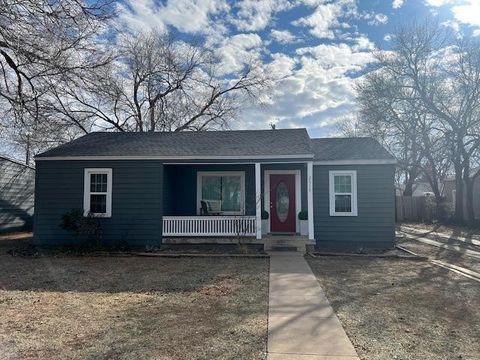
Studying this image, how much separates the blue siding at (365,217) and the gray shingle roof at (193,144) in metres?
1.71

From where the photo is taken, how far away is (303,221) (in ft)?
43.1

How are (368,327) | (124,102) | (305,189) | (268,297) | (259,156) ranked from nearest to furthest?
(368,327) → (268,297) → (259,156) → (305,189) → (124,102)

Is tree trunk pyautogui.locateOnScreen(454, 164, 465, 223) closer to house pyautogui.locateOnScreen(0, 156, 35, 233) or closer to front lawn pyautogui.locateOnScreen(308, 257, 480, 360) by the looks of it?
front lawn pyautogui.locateOnScreen(308, 257, 480, 360)

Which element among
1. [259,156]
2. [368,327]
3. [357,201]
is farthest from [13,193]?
[368,327]

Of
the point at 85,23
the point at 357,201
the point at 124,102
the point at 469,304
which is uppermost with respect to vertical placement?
the point at 124,102

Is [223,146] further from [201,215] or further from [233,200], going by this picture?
[201,215]

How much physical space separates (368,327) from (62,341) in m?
3.84

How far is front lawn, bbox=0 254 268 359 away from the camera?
171 inches

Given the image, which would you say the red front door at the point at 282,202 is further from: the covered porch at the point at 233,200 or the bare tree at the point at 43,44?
the bare tree at the point at 43,44

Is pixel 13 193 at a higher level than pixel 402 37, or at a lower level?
lower

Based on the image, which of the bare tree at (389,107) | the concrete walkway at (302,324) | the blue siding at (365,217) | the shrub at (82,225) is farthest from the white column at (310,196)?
the bare tree at (389,107)

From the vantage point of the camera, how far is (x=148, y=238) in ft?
41.3

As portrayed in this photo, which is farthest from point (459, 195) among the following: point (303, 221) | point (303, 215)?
point (303, 215)

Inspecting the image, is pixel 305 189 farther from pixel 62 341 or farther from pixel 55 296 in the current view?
pixel 62 341
